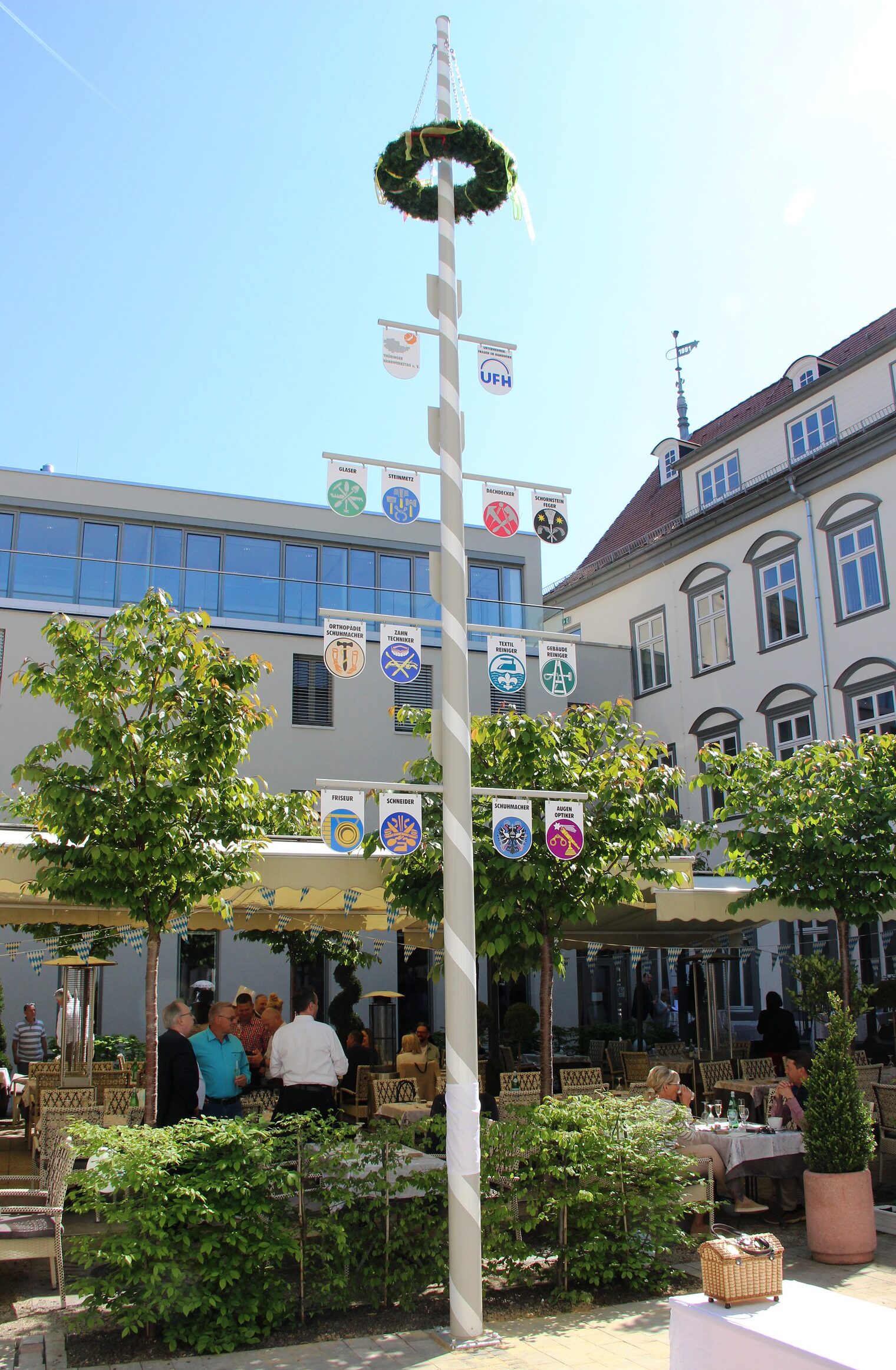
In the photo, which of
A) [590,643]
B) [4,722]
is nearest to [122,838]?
[4,722]

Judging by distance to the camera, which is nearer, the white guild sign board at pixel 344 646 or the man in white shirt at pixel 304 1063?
the white guild sign board at pixel 344 646

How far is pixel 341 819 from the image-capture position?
22.3 feet

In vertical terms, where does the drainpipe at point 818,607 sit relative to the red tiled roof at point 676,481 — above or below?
below

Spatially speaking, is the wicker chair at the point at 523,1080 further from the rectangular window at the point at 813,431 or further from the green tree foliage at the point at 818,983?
the rectangular window at the point at 813,431

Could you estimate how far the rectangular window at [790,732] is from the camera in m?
21.7

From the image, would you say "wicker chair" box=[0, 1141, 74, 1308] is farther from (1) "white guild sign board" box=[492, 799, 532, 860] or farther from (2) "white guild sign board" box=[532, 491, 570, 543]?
(2) "white guild sign board" box=[532, 491, 570, 543]

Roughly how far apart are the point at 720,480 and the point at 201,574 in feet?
38.3

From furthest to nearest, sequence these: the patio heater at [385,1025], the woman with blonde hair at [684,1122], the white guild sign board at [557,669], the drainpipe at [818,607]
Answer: the patio heater at [385,1025] < the drainpipe at [818,607] < the woman with blonde hair at [684,1122] < the white guild sign board at [557,669]

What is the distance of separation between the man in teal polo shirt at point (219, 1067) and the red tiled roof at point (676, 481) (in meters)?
18.5

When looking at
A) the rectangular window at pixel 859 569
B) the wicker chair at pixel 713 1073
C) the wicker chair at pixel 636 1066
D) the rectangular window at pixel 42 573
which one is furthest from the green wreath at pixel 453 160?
the rectangular window at pixel 42 573

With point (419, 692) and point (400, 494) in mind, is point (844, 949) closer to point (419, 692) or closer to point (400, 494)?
point (400, 494)

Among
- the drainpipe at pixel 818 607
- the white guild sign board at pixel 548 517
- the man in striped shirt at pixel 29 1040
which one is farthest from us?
the drainpipe at pixel 818 607

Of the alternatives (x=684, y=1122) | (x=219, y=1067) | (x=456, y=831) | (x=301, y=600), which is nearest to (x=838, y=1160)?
(x=684, y=1122)

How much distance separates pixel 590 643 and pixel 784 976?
31.1 feet
